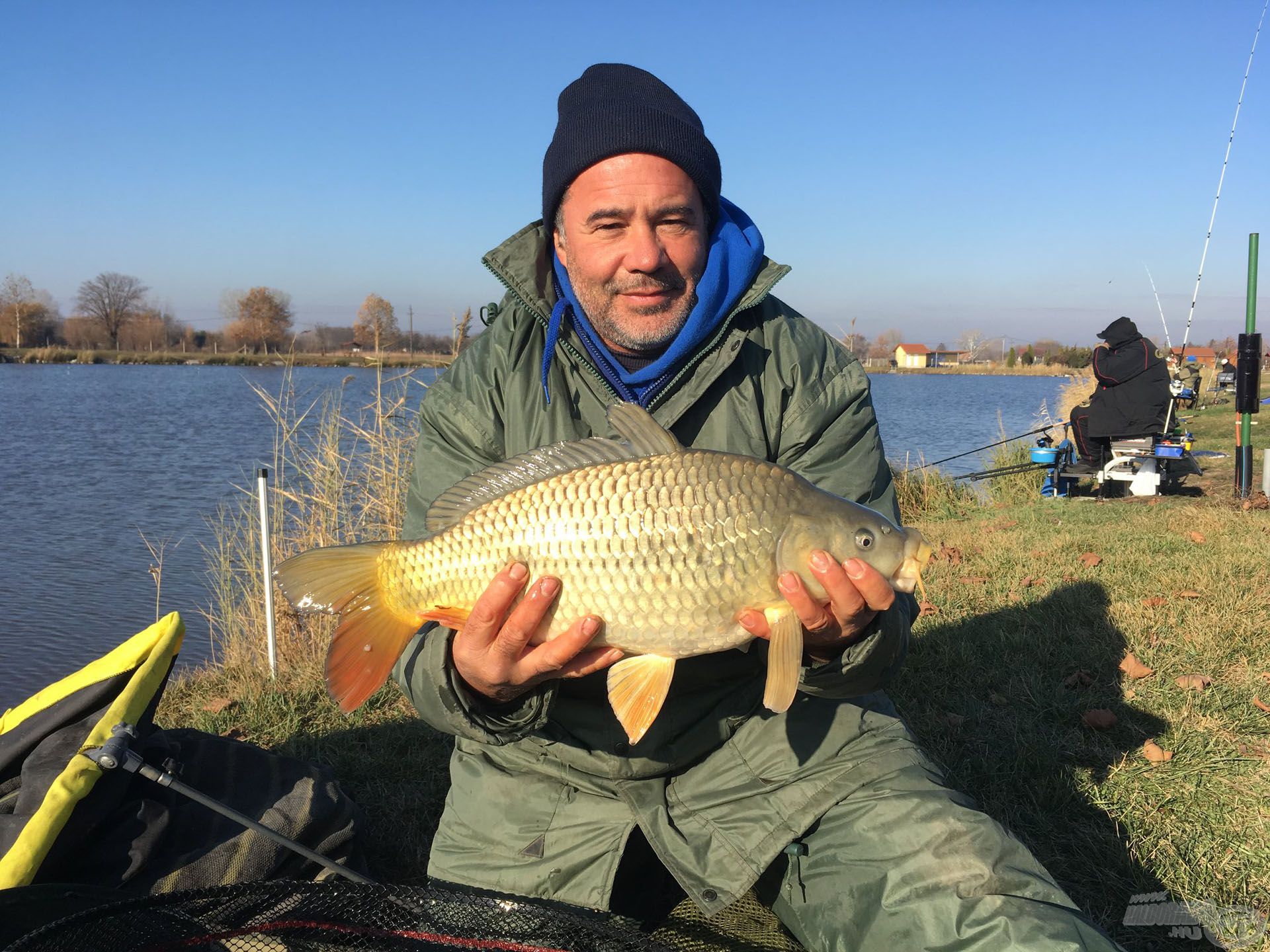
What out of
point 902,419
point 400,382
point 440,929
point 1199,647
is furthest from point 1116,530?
point 902,419

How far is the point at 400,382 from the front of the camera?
516cm

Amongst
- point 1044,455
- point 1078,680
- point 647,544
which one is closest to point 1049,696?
point 1078,680

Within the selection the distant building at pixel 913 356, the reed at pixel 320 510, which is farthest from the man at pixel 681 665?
the distant building at pixel 913 356

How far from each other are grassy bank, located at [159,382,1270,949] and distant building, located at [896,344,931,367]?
5934 centimetres

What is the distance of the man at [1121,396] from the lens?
6.82 m

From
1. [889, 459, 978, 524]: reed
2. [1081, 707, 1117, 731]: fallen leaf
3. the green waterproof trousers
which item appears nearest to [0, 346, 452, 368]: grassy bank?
[889, 459, 978, 524]: reed

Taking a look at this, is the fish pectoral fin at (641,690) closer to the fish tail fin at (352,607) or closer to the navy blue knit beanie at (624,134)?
the fish tail fin at (352,607)

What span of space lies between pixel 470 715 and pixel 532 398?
656 mm

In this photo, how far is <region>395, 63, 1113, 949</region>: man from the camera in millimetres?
1529

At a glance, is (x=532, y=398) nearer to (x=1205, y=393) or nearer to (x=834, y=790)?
(x=834, y=790)

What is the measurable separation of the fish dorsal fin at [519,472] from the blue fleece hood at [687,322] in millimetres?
396

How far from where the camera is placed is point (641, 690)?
1520 millimetres

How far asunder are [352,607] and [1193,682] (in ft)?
8.31

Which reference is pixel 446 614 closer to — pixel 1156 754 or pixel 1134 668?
pixel 1156 754
